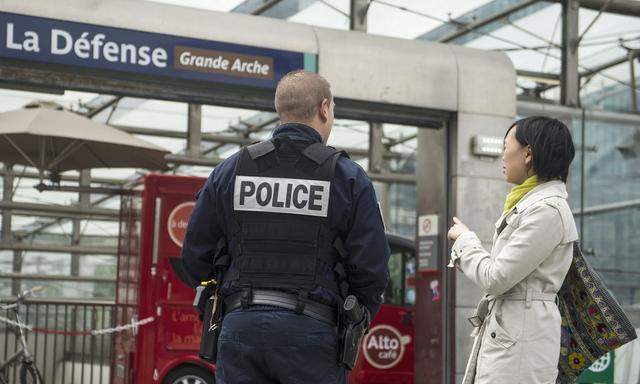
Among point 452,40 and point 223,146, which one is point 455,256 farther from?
point 223,146

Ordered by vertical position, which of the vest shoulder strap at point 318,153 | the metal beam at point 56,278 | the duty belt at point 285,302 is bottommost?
the metal beam at point 56,278

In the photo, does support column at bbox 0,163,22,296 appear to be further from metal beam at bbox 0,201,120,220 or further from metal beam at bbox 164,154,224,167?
metal beam at bbox 164,154,224,167

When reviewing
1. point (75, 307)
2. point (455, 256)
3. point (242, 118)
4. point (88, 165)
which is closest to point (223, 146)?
point (242, 118)

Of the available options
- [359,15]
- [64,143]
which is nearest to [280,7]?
[359,15]

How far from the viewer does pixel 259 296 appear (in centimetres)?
341

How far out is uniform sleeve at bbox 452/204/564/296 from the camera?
3.96 metres

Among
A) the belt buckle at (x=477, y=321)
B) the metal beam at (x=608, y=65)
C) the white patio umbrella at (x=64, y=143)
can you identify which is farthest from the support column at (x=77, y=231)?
the belt buckle at (x=477, y=321)

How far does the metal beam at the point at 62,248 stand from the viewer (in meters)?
15.0

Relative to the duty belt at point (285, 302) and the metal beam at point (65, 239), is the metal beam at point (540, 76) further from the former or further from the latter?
the duty belt at point (285, 302)

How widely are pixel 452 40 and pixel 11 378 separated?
6.51 m

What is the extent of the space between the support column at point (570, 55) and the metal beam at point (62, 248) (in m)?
6.73

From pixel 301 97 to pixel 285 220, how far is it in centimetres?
44

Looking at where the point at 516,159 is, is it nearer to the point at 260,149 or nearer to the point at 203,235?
the point at 260,149

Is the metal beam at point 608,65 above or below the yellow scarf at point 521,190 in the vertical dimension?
above
